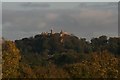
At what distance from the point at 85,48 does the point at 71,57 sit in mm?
22834

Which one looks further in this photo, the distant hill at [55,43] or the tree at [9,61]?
the distant hill at [55,43]

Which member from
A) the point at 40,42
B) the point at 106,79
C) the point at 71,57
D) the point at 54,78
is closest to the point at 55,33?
the point at 40,42

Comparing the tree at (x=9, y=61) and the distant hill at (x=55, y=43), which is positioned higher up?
the distant hill at (x=55, y=43)

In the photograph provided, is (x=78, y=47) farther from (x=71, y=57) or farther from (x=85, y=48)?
(x=71, y=57)

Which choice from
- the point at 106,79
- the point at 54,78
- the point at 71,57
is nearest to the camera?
the point at 106,79

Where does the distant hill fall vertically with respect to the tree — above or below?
above

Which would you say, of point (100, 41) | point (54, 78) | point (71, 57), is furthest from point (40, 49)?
point (54, 78)

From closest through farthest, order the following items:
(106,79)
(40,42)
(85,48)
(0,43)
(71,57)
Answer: (106,79) < (0,43) < (71,57) < (85,48) < (40,42)

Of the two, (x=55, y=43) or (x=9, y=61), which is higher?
(x=55, y=43)

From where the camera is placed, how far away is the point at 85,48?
103875 millimetres

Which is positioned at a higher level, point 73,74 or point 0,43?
point 0,43

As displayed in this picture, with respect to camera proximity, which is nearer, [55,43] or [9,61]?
[9,61]

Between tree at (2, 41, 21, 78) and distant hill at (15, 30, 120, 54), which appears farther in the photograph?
distant hill at (15, 30, 120, 54)

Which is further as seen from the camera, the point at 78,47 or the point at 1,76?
the point at 78,47
